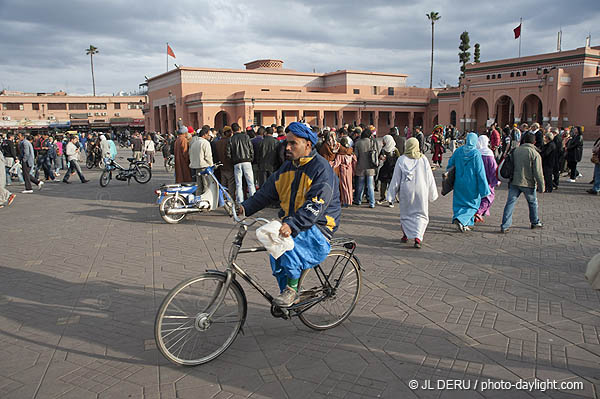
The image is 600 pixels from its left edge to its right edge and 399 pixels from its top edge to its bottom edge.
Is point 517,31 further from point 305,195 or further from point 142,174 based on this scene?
point 305,195

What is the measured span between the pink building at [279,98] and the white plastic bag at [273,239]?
37.0 metres

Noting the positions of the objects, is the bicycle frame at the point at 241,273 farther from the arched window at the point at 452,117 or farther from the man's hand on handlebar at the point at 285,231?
the arched window at the point at 452,117

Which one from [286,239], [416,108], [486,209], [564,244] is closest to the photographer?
[286,239]

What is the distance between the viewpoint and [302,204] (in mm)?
3447

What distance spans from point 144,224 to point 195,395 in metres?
6.07

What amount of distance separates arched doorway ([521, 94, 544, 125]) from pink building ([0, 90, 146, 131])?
53.3 metres

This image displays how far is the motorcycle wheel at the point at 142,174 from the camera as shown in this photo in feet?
47.4

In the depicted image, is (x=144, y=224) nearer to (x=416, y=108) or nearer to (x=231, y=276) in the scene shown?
(x=231, y=276)

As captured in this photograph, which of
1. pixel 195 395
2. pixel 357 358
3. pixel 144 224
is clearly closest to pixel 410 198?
pixel 357 358

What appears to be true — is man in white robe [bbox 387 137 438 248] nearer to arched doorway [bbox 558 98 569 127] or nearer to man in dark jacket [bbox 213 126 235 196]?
man in dark jacket [bbox 213 126 235 196]

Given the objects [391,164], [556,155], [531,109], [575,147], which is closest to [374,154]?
[391,164]

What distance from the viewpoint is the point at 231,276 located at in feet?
10.7

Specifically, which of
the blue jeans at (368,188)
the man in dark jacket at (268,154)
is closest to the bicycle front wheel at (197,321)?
the man in dark jacket at (268,154)

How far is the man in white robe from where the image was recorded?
6546mm
